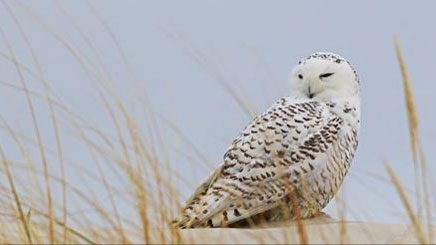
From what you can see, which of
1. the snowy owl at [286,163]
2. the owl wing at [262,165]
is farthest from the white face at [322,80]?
the owl wing at [262,165]

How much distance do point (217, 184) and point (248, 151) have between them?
0.28 meters

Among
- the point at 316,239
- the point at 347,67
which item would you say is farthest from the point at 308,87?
the point at 316,239

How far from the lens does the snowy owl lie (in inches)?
187

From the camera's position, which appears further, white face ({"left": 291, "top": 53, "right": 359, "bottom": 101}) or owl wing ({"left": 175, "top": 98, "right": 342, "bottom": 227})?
white face ({"left": 291, "top": 53, "right": 359, "bottom": 101})

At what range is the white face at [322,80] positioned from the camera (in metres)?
5.34

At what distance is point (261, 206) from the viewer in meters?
4.80

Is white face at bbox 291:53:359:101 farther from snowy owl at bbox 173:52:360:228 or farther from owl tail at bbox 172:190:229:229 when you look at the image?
owl tail at bbox 172:190:229:229

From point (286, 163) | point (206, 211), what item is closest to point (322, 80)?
point (286, 163)

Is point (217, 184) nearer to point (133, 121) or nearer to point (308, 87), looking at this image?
point (308, 87)

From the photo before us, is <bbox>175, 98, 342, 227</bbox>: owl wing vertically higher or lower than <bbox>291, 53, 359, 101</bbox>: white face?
lower

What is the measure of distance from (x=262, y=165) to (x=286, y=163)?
14 centimetres

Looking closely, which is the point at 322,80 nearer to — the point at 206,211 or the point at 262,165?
the point at 262,165

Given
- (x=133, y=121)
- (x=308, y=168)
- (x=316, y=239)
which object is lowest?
(x=316, y=239)

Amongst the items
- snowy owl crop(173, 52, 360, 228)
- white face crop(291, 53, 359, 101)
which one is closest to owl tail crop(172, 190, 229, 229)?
snowy owl crop(173, 52, 360, 228)
